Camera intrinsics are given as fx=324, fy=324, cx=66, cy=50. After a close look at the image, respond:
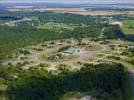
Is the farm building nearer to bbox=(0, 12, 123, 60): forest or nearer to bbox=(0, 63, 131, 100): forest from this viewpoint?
bbox=(0, 12, 123, 60): forest

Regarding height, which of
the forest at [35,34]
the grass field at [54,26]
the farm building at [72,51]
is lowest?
the grass field at [54,26]

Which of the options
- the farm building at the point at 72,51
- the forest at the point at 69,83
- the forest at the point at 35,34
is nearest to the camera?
the forest at the point at 69,83

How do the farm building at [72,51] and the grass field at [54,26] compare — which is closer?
the farm building at [72,51]

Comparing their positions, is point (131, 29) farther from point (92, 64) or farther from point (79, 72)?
point (79, 72)

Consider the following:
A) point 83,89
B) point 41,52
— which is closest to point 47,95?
point 83,89

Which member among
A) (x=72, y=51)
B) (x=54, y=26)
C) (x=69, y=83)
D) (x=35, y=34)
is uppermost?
(x=69, y=83)

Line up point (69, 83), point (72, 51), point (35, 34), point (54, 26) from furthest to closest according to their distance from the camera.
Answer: point (54, 26), point (35, 34), point (72, 51), point (69, 83)

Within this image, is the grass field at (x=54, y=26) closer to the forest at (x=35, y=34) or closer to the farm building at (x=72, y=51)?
the forest at (x=35, y=34)

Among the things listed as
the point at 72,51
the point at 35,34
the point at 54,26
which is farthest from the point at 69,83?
the point at 54,26

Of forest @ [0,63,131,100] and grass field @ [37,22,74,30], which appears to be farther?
grass field @ [37,22,74,30]

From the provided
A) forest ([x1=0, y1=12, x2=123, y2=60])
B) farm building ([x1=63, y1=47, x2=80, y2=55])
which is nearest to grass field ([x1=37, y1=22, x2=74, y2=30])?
forest ([x1=0, y1=12, x2=123, y2=60])

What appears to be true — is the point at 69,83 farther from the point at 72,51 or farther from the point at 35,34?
the point at 35,34

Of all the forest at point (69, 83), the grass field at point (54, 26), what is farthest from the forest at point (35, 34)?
the forest at point (69, 83)
